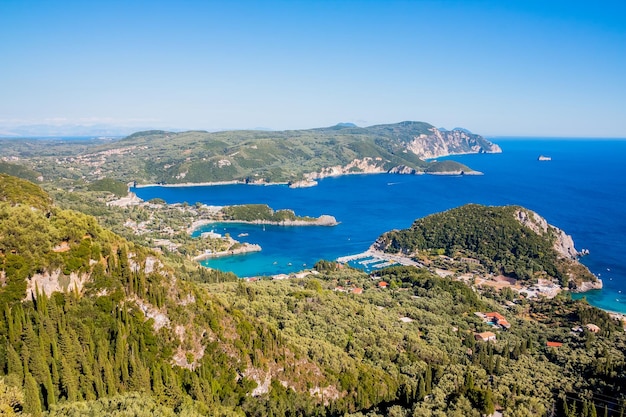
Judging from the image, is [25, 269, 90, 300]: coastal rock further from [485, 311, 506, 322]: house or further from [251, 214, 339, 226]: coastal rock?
[251, 214, 339, 226]: coastal rock

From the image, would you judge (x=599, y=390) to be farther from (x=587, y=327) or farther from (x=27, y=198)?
(x=27, y=198)

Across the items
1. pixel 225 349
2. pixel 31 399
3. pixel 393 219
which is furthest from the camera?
pixel 393 219

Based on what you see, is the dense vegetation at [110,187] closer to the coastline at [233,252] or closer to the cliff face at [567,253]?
the coastline at [233,252]

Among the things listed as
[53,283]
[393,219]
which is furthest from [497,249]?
[53,283]

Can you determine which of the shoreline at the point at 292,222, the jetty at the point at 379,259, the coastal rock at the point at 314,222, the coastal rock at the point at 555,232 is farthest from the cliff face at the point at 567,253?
the shoreline at the point at 292,222

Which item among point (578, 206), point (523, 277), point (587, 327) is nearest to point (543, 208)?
point (578, 206)

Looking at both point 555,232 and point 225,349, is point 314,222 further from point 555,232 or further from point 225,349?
point 225,349
